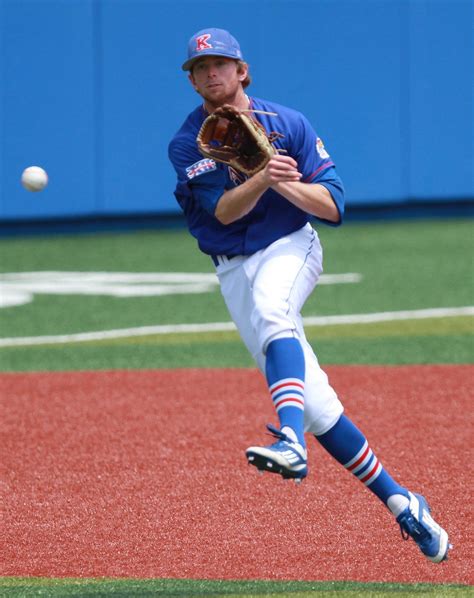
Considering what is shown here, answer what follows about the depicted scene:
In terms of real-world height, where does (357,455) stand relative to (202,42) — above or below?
below

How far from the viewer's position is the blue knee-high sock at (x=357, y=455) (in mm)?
4598

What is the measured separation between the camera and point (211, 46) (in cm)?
462

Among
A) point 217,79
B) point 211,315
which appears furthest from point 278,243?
point 211,315

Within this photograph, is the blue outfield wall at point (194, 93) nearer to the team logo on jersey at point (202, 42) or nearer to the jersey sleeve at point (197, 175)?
the jersey sleeve at point (197, 175)

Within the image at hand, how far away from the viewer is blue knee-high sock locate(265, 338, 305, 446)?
14.3 ft

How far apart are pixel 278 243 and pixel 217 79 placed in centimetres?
63

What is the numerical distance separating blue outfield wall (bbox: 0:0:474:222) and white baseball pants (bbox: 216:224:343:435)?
1227 cm

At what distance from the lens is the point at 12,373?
9273 millimetres

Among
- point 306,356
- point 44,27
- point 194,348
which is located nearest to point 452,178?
point 44,27

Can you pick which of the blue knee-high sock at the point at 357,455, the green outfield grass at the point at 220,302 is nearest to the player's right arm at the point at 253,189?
the blue knee-high sock at the point at 357,455

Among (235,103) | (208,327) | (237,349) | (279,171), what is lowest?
(208,327)

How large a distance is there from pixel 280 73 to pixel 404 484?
12530mm

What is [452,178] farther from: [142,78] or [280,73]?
[142,78]

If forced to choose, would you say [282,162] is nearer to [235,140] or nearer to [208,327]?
[235,140]
